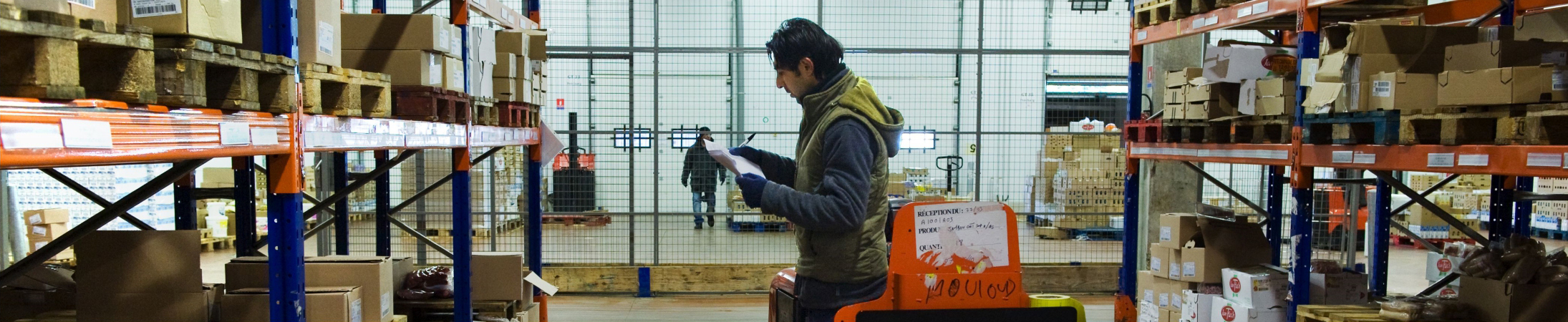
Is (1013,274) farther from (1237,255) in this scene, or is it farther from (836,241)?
(1237,255)

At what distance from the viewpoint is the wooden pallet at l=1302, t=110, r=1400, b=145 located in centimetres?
432

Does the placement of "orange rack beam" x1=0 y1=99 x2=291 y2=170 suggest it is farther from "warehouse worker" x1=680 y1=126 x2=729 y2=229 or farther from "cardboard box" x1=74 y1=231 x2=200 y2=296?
"warehouse worker" x1=680 y1=126 x2=729 y2=229

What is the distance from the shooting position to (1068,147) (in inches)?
429

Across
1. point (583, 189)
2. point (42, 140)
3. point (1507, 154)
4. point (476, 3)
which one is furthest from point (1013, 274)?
point (583, 189)

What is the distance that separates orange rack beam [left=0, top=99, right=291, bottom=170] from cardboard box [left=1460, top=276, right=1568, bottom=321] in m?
5.30

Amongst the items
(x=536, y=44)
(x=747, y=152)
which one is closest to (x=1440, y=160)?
(x=747, y=152)

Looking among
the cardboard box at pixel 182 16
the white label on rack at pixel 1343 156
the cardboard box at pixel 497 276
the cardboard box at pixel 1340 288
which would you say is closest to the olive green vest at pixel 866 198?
the cardboard box at pixel 182 16

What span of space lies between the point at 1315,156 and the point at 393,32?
4698 millimetres

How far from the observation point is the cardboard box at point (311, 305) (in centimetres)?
366

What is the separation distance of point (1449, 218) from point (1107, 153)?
4.60 meters

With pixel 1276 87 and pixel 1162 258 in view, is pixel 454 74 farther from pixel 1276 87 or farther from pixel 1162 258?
pixel 1162 258

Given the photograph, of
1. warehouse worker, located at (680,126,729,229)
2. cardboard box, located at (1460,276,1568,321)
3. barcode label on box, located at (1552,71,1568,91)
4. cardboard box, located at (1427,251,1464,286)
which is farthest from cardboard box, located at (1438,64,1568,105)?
warehouse worker, located at (680,126,729,229)

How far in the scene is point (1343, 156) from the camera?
15.1 ft

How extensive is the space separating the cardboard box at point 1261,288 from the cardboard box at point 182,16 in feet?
18.2
